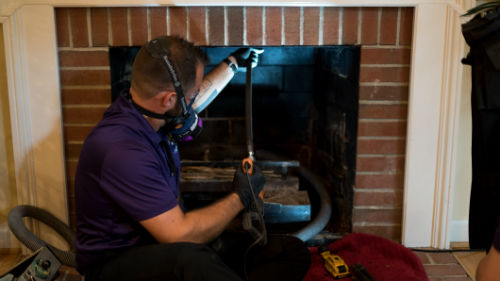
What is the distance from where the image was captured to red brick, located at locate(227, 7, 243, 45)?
1953mm

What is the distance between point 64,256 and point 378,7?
1.65m

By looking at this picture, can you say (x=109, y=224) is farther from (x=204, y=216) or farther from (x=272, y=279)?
(x=272, y=279)

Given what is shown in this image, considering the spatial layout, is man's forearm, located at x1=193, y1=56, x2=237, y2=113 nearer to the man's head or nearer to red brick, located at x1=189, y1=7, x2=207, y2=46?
red brick, located at x1=189, y1=7, x2=207, y2=46

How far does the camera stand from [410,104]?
2.01m

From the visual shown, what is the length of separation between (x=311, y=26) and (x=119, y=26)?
795mm

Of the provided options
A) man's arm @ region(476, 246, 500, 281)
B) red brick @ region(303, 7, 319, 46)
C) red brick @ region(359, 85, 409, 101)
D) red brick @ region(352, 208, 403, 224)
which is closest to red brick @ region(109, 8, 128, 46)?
red brick @ region(303, 7, 319, 46)

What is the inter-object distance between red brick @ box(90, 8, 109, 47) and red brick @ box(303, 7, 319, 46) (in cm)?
82

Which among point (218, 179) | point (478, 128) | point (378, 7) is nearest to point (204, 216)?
point (218, 179)

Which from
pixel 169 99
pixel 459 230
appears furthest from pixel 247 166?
pixel 459 230

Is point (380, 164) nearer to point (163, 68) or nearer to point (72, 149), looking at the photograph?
point (163, 68)

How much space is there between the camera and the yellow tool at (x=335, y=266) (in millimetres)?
1842

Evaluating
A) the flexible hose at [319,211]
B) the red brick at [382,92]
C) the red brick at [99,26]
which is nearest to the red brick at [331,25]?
the red brick at [382,92]

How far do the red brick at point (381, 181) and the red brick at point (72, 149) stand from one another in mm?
1241

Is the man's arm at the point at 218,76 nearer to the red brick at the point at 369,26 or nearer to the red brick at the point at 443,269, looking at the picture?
the red brick at the point at 369,26
